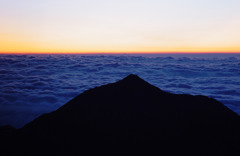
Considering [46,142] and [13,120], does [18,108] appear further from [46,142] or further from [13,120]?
[46,142]

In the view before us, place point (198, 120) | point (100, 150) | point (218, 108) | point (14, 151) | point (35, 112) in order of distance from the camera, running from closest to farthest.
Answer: point (100, 150), point (14, 151), point (198, 120), point (218, 108), point (35, 112)

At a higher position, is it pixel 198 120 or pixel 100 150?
pixel 198 120

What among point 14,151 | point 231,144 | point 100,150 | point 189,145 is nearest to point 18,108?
point 14,151

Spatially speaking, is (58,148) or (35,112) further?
(35,112)

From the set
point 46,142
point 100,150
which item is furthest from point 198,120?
point 46,142

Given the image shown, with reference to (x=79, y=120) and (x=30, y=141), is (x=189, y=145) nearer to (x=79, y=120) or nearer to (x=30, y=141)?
(x=79, y=120)

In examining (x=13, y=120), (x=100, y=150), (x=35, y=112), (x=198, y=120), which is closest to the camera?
(x=100, y=150)

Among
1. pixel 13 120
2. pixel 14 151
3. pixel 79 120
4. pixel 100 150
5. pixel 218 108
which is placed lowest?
pixel 13 120
